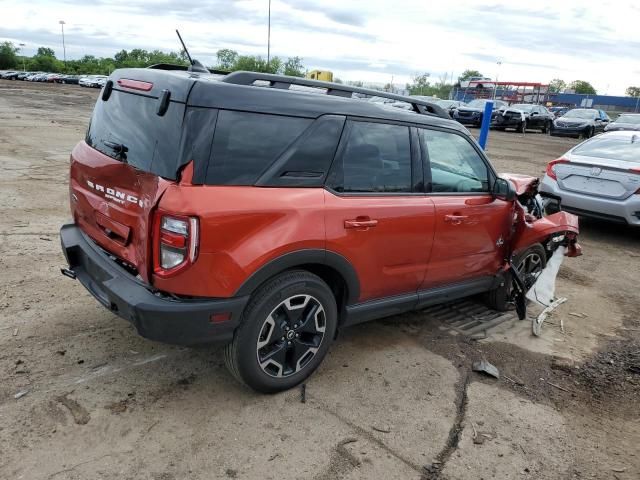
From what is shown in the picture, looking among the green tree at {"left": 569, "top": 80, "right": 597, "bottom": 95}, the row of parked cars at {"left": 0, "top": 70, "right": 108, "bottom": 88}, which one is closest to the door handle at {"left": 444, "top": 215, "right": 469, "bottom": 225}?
the row of parked cars at {"left": 0, "top": 70, "right": 108, "bottom": 88}

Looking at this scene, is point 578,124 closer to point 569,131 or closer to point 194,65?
point 569,131

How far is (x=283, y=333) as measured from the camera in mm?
3193

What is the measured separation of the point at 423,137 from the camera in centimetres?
381

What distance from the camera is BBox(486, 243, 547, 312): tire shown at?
4.85 m

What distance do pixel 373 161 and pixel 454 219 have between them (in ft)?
2.85

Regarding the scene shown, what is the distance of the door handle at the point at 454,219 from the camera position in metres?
3.87

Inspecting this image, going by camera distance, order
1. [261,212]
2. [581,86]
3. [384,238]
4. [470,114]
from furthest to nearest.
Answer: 1. [581,86]
2. [470,114]
3. [384,238]
4. [261,212]

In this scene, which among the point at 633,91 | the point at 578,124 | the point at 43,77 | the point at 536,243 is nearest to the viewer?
the point at 536,243

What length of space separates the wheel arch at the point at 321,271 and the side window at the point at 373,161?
46 cm

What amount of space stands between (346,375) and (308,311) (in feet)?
2.16

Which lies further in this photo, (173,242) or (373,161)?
(373,161)

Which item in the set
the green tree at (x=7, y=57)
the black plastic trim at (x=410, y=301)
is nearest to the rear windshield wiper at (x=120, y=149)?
the black plastic trim at (x=410, y=301)

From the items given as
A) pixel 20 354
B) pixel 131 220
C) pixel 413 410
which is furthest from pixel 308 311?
pixel 20 354

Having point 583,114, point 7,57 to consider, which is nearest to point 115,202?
point 583,114
